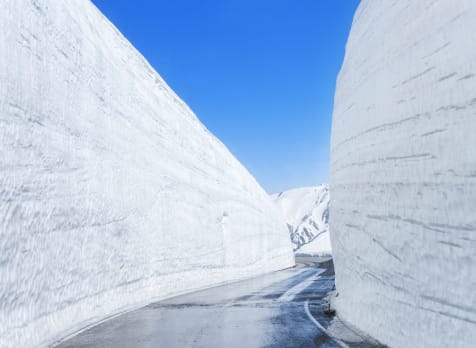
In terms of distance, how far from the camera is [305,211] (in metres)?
158

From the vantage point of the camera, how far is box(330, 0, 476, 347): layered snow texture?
19.9ft

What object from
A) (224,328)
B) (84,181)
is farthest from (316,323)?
(84,181)

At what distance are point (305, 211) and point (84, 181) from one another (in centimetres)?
14827

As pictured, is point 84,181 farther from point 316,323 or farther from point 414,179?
point 414,179

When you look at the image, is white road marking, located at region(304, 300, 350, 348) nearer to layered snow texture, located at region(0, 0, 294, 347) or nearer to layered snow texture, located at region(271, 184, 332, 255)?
layered snow texture, located at region(0, 0, 294, 347)

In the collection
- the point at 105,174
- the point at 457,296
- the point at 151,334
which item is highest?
the point at 105,174

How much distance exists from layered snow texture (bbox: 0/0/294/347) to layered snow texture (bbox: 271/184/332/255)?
320 feet

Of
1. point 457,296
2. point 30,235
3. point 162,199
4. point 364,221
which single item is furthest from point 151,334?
point 162,199

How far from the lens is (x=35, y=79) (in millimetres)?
10344

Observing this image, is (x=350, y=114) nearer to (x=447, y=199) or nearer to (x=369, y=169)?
(x=369, y=169)

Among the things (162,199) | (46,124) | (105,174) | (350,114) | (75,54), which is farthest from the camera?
(162,199)

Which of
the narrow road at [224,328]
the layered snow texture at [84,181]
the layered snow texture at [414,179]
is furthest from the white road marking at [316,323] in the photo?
the layered snow texture at [84,181]

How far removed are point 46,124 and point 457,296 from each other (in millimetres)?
8531

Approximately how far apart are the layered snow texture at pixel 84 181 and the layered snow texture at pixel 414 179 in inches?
239
